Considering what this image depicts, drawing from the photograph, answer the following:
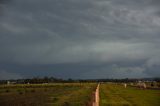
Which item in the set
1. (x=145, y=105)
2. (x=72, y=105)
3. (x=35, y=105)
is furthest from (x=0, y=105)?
(x=145, y=105)

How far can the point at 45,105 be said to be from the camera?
41062 mm

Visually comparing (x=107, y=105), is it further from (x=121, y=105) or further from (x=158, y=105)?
(x=158, y=105)

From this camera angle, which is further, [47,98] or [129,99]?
[47,98]

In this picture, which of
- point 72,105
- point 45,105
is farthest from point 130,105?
point 45,105

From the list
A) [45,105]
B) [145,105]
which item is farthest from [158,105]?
[45,105]

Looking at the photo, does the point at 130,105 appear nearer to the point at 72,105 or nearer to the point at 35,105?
the point at 72,105

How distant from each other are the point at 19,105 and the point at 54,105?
3.46 metres

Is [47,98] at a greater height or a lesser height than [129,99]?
greater

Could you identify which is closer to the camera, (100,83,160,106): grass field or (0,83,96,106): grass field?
(100,83,160,106): grass field

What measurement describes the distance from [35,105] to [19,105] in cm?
173

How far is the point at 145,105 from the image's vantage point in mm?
39375

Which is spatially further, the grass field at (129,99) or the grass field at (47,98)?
the grass field at (47,98)

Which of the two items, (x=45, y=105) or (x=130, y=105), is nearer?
(x=130, y=105)

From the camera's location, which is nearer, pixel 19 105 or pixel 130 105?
pixel 130 105
